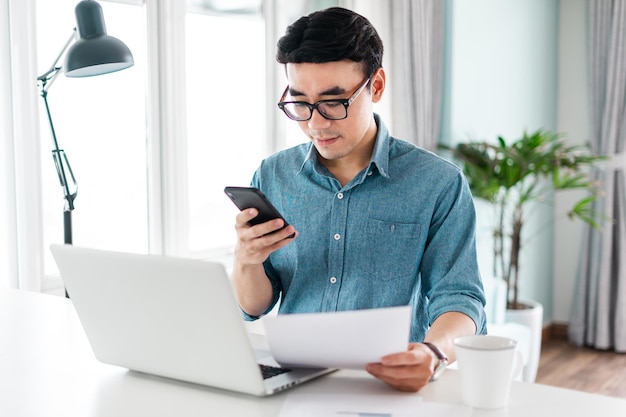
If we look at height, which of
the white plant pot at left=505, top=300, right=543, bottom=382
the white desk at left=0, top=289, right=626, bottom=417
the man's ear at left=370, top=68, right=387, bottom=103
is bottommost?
the white plant pot at left=505, top=300, right=543, bottom=382

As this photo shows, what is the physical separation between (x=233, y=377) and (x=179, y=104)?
1982mm

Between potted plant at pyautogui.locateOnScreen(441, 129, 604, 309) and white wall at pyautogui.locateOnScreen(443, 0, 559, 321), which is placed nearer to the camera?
potted plant at pyautogui.locateOnScreen(441, 129, 604, 309)

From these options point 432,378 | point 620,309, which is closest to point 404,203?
point 432,378

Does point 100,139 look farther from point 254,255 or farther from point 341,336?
point 341,336

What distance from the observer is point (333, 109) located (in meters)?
1.65

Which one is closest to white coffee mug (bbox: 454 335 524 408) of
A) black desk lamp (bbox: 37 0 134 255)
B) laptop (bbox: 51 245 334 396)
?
laptop (bbox: 51 245 334 396)

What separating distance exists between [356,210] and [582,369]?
3423 millimetres

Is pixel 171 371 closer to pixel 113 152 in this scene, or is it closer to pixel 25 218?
pixel 25 218

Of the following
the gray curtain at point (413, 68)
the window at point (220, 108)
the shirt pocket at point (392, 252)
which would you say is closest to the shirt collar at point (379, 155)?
the shirt pocket at point (392, 252)

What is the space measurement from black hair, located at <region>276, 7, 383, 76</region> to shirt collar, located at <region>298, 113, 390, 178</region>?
156 millimetres

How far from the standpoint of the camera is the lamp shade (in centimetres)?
196

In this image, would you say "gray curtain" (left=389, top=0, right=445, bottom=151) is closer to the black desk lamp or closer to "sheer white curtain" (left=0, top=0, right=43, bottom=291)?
"sheer white curtain" (left=0, top=0, right=43, bottom=291)

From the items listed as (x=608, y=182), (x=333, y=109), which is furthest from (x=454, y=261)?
(x=608, y=182)

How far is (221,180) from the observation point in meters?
3.32
